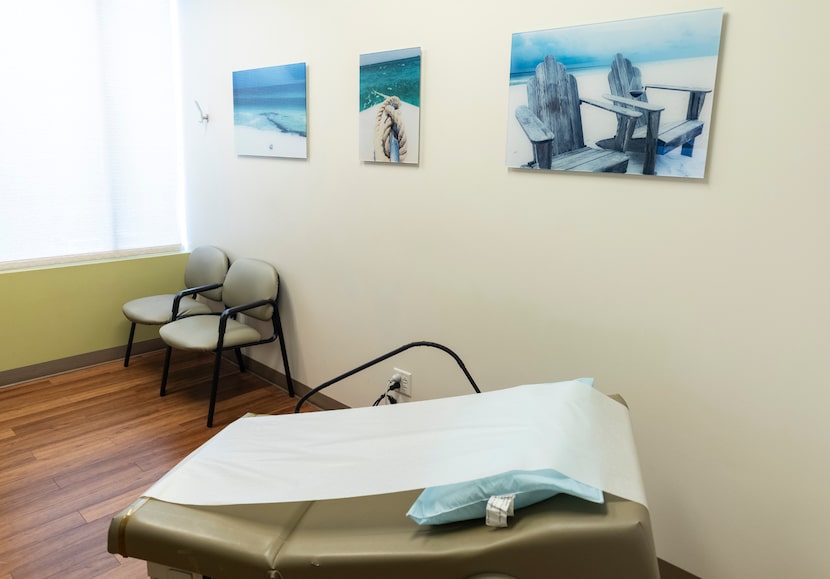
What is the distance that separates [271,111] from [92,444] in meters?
1.99

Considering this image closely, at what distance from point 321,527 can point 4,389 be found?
3001mm

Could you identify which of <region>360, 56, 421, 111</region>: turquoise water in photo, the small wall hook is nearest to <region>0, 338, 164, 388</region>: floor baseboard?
the small wall hook

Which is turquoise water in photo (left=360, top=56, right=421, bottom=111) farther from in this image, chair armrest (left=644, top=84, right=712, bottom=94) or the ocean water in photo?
chair armrest (left=644, top=84, right=712, bottom=94)

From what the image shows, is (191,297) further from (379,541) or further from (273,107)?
(379,541)

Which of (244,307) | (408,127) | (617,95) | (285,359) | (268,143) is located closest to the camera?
(617,95)

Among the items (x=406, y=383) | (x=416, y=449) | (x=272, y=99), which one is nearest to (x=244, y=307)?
(x=406, y=383)

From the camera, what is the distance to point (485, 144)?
230 cm

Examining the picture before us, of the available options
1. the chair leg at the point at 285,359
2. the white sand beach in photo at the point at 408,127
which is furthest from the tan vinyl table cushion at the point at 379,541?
the chair leg at the point at 285,359

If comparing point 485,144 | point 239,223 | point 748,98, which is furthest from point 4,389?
point 748,98

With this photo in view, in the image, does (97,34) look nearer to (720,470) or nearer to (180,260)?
(180,260)

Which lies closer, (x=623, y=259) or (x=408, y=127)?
(x=623, y=259)

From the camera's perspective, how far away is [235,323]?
3.35m

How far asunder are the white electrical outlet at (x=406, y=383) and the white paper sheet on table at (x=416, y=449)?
2.64 feet

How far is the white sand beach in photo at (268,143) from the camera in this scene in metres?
3.13
